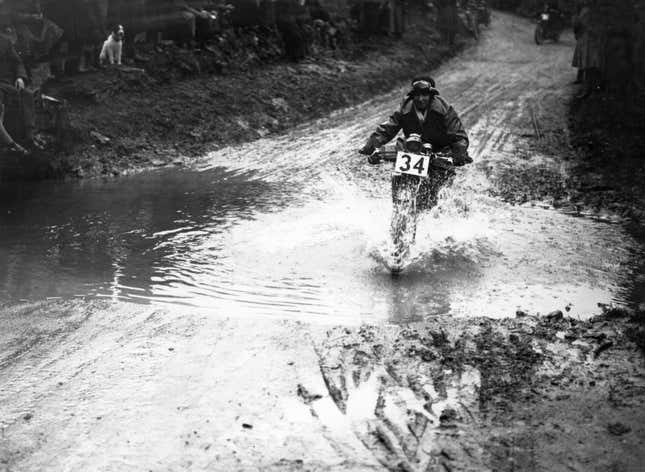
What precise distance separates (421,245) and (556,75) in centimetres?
1595

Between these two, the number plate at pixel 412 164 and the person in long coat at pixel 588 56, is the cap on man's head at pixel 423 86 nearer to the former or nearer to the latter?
the number plate at pixel 412 164

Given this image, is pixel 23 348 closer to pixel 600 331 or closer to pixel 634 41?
pixel 600 331

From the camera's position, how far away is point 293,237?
10516 millimetres

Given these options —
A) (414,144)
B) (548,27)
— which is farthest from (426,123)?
(548,27)

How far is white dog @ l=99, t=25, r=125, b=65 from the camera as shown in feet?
54.0

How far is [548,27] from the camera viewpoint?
31859 mm

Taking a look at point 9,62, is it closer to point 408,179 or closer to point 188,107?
point 188,107

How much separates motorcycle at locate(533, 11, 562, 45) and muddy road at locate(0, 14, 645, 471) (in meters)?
19.4

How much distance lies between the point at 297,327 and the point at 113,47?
11.3m

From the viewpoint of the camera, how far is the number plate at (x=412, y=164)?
8.92 m

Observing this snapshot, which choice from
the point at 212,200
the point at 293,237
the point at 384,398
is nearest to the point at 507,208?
the point at 293,237

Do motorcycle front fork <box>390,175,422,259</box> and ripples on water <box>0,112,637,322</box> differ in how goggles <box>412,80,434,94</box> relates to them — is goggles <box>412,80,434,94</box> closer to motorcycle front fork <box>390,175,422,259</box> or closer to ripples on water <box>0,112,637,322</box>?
motorcycle front fork <box>390,175,422,259</box>

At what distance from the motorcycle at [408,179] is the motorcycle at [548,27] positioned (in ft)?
77.6

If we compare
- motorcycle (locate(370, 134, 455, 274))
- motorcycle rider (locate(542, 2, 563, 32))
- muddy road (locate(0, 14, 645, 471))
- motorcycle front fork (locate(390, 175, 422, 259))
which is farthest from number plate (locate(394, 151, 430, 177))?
motorcycle rider (locate(542, 2, 563, 32))
